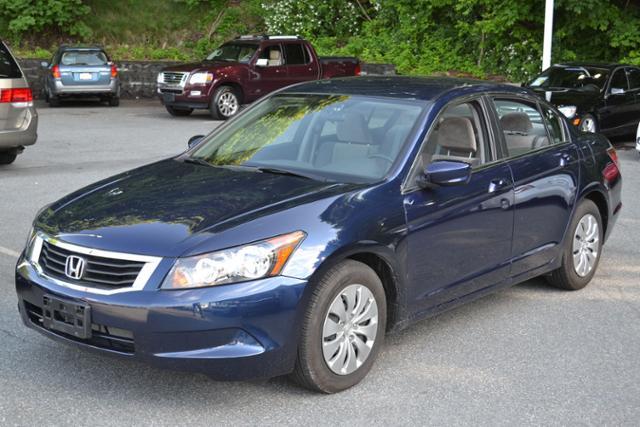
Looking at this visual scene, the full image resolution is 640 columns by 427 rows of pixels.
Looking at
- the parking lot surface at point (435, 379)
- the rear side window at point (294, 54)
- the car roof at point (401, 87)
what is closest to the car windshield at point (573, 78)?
the rear side window at point (294, 54)

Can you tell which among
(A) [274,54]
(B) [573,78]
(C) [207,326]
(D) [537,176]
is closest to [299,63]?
(A) [274,54]

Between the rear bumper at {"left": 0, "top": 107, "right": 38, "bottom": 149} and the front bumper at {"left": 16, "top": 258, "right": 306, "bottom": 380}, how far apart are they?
8057 mm

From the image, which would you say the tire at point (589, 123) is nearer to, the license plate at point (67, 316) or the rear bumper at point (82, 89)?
the rear bumper at point (82, 89)

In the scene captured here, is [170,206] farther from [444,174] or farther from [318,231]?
[444,174]

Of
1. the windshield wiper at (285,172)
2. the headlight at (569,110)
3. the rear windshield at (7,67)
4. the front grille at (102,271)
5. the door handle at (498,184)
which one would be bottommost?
the headlight at (569,110)

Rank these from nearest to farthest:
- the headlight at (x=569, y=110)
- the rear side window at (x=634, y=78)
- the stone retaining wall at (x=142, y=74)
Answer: the headlight at (x=569, y=110) < the rear side window at (x=634, y=78) < the stone retaining wall at (x=142, y=74)

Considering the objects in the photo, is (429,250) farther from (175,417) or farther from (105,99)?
(105,99)

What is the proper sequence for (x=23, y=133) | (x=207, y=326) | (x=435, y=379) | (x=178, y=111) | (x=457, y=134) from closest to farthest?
(x=207, y=326), (x=435, y=379), (x=457, y=134), (x=23, y=133), (x=178, y=111)

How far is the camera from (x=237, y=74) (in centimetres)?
2195

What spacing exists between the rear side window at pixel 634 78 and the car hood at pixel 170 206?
45.8 feet

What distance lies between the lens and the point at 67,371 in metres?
5.15

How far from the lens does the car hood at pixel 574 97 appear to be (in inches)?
665

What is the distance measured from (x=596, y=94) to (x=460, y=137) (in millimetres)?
11935

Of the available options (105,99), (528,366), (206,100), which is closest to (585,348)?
(528,366)
